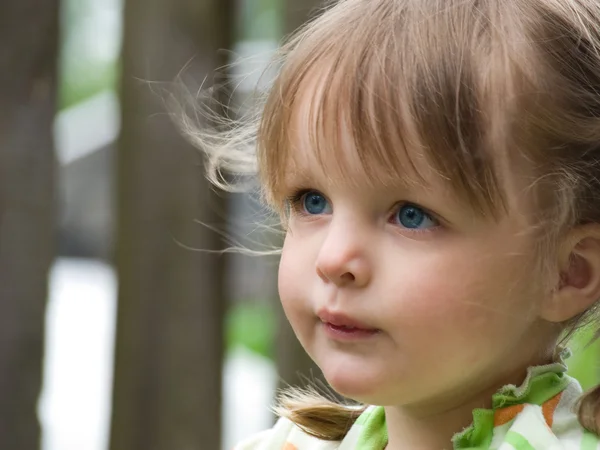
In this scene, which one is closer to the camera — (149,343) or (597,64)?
(597,64)

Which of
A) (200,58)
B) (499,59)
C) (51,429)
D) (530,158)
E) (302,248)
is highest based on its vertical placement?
(200,58)

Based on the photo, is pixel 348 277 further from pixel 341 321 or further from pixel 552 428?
pixel 552 428

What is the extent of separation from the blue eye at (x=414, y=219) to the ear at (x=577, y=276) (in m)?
0.19

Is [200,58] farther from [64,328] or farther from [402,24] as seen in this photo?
[64,328]

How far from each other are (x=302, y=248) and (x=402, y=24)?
331mm

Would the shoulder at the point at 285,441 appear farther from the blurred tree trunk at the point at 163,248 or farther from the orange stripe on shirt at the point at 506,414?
the blurred tree trunk at the point at 163,248

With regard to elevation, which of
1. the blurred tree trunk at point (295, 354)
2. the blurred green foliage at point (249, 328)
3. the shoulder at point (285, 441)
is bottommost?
the blurred green foliage at point (249, 328)

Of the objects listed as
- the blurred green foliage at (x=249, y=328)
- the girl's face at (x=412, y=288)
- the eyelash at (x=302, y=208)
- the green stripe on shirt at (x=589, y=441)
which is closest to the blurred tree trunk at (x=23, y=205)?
the eyelash at (x=302, y=208)

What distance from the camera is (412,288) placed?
1396mm

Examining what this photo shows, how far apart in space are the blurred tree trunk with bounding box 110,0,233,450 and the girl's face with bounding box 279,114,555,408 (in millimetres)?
1505

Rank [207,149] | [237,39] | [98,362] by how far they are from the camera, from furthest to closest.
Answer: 1. [98,362]
2. [237,39]
3. [207,149]

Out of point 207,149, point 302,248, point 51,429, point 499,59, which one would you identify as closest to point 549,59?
point 499,59

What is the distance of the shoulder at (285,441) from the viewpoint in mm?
1808

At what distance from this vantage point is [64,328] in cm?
825
